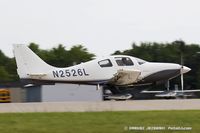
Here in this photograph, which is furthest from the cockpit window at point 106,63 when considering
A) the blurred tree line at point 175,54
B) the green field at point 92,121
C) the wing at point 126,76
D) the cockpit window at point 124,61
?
the blurred tree line at point 175,54

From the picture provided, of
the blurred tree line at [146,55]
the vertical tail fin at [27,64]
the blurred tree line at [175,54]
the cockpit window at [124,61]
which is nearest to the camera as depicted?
the cockpit window at [124,61]

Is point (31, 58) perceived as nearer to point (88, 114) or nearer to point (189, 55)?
point (88, 114)

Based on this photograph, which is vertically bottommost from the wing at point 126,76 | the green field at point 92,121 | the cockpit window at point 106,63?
the green field at point 92,121

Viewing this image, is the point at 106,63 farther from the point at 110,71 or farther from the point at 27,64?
the point at 27,64

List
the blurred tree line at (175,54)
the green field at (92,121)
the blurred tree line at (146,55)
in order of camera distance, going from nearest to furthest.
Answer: the green field at (92,121) → the blurred tree line at (175,54) → the blurred tree line at (146,55)

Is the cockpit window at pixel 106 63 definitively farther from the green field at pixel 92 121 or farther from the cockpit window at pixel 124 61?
the green field at pixel 92 121

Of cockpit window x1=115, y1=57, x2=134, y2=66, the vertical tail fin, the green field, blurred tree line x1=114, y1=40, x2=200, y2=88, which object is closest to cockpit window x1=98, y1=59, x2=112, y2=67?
cockpit window x1=115, y1=57, x2=134, y2=66

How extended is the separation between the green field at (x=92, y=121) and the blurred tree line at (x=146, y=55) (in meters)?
60.5

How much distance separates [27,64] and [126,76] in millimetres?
6191

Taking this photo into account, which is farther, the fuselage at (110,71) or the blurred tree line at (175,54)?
the blurred tree line at (175,54)

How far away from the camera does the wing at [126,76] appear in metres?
31.8

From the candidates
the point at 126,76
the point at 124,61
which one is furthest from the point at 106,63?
the point at 126,76

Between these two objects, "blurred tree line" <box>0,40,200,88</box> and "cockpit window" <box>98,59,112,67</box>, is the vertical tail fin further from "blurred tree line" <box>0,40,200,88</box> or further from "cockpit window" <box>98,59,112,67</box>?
"blurred tree line" <box>0,40,200,88</box>

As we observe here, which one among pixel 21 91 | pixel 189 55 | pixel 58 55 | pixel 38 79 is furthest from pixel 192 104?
pixel 58 55
